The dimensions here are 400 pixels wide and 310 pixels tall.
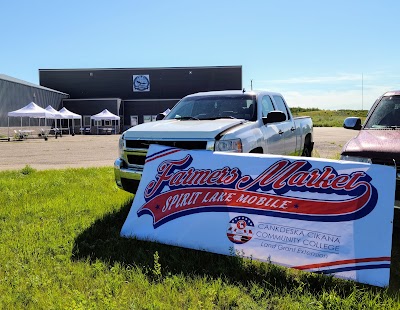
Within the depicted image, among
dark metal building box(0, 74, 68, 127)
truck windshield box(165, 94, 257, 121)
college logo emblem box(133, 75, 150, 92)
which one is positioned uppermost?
college logo emblem box(133, 75, 150, 92)

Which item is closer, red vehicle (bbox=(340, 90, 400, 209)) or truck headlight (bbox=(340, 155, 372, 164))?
→ red vehicle (bbox=(340, 90, 400, 209))

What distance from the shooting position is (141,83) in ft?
167

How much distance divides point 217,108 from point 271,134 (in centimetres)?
110

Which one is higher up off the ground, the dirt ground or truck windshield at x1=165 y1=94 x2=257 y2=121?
A: truck windshield at x1=165 y1=94 x2=257 y2=121

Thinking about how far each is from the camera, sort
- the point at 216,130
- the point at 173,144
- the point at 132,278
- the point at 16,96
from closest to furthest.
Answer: the point at 132,278
the point at 216,130
the point at 173,144
the point at 16,96

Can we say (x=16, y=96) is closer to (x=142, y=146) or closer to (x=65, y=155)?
(x=65, y=155)

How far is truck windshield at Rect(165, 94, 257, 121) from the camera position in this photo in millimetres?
6191

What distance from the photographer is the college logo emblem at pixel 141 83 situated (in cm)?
5088

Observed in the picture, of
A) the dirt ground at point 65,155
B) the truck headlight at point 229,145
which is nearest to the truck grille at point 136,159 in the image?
the truck headlight at point 229,145

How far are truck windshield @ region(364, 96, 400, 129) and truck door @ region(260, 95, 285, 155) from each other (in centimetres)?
149

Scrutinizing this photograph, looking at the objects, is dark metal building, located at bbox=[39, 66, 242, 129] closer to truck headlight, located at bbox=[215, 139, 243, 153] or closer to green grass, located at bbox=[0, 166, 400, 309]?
truck headlight, located at bbox=[215, 139, 243, 153]

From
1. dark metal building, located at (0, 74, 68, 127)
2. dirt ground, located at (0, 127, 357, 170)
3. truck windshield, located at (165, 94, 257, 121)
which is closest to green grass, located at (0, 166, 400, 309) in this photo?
truck windshield, located at (165, 94, 257, 121)

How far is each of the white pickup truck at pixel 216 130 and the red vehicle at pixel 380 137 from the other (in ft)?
4.32

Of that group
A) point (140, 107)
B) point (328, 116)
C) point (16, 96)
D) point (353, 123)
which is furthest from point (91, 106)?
point (328, 116)
